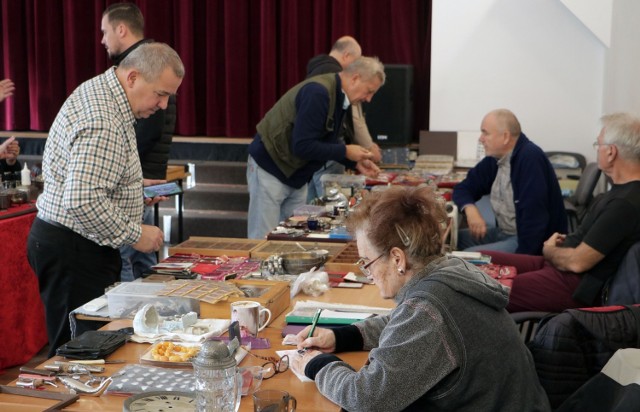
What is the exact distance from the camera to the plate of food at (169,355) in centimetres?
217

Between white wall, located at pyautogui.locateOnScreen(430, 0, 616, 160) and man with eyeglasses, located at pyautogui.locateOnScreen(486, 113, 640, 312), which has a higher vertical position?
white wall, located at pyautogui.locateOnScreen(430, 0, 616, 160)

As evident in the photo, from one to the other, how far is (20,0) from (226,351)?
25.1 feet

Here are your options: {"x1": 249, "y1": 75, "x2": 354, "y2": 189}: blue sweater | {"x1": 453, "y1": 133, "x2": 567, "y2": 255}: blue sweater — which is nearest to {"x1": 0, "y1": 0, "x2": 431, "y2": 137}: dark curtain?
{"x1": 249, "y1": 75, "x2": 354, "y2": 189}: blue sweater

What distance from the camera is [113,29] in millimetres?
4230

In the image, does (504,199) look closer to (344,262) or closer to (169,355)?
(344,262)

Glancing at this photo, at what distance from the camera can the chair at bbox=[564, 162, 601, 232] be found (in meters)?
6.04

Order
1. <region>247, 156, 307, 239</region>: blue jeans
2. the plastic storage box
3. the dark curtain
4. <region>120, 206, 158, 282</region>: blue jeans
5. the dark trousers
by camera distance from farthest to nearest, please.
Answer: the dark curtain < <region>247, 156, 307, 239</region>: blue jeans < <region>120, 206, 158, 282</region>: blue jeans < the dark trousers < the plastic storage box

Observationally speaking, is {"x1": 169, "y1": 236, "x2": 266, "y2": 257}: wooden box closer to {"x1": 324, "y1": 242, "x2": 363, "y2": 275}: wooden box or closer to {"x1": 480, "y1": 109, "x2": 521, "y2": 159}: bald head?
{"x1": 324, "y1": 242, "x2": 363, "y2": 275}: wooden box

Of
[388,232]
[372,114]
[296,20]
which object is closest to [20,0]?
[296,20]

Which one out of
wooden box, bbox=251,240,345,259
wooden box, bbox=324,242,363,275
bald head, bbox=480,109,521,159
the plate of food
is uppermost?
bald head, bbox=480,109,521,159

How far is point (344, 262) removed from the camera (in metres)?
3.36

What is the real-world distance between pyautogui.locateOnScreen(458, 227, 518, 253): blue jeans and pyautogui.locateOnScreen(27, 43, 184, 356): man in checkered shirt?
2.14 metres

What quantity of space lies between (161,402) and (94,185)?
3.67 ft

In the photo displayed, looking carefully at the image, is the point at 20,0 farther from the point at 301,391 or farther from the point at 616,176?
the point at 301,391
